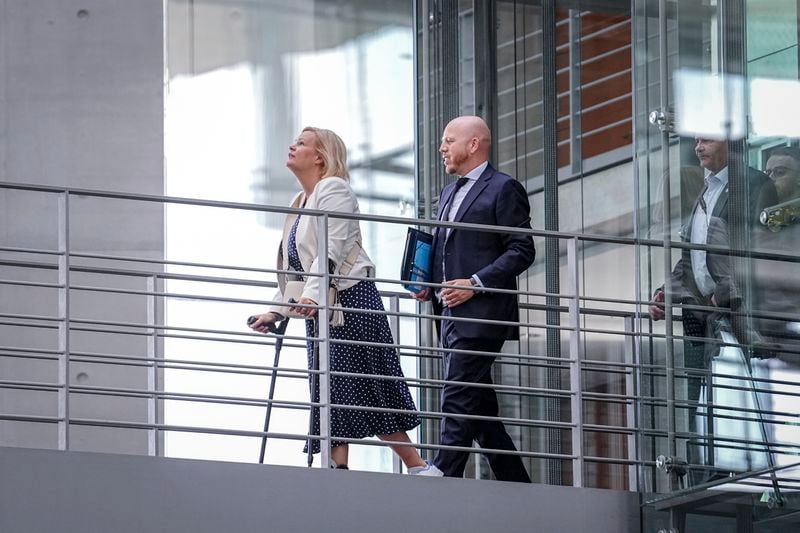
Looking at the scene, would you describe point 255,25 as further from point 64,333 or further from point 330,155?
point 64,333

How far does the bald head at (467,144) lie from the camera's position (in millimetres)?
5730

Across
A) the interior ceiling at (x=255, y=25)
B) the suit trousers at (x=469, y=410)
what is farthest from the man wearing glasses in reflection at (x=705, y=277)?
the interior ceiling at (x=255, y=25)

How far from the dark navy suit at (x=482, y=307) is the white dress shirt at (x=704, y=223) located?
561 mm

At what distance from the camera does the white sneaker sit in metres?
5.38

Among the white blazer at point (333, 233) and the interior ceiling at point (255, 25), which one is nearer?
the white blazer at point (333, 233)

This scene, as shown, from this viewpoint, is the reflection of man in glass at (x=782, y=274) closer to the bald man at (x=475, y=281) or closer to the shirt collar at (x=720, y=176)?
the shirt collar at (x=720, y=176)

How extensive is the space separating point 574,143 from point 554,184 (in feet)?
1.20

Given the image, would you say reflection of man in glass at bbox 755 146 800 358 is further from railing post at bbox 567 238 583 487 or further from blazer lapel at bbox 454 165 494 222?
blazer lapel at bbox 454 165 494 222

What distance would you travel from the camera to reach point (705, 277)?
16.9 ft

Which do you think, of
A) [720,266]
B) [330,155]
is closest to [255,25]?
[330,155]

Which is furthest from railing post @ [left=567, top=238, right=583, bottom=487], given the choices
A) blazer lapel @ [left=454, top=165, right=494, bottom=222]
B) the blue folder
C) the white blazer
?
the white blazer

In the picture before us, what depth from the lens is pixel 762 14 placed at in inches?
196

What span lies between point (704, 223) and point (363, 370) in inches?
45.1

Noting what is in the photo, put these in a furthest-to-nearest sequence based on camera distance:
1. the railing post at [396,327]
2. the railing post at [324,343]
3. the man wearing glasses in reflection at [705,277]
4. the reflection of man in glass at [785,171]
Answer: the railing post at [396,327] < the railing post at [324,343] < the man wearing glasses in reflection at [705,277] < the reflection of man in glass at [785,171]
